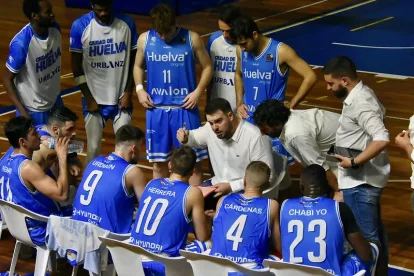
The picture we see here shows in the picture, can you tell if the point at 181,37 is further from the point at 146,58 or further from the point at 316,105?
the point at 316,105

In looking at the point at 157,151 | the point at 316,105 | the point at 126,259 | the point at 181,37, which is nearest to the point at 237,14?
the point at 181,37

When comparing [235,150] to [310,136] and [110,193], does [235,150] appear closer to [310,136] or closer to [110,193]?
[310,136]

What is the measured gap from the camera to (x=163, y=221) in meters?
5.99

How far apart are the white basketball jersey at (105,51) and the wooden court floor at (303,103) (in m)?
1.30

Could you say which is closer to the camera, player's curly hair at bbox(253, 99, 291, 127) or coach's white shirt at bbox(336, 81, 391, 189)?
coach's white shirt at bbox(336, 81, 391, 189)

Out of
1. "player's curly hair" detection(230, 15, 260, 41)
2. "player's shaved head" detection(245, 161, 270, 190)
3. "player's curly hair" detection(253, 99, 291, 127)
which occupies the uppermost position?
"player's curly hair" detection(230, 15, 260, 41)

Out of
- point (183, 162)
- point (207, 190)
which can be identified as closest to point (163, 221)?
point (183, 162)

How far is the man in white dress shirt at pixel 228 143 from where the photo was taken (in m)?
7.14

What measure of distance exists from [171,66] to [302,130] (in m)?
1.52

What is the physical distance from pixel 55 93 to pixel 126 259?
3333mm

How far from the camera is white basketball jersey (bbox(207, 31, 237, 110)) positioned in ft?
27.5

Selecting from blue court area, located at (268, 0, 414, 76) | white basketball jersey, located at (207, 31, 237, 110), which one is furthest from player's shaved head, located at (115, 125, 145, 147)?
blue court area, located at (268, 0, 414, 76)

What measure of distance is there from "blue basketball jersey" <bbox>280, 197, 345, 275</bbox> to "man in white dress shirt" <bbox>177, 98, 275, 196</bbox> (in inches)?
55.3

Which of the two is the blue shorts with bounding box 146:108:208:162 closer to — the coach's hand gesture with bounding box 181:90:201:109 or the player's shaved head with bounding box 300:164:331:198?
the coach's hand gesture with bounding box 181:90:201:109
